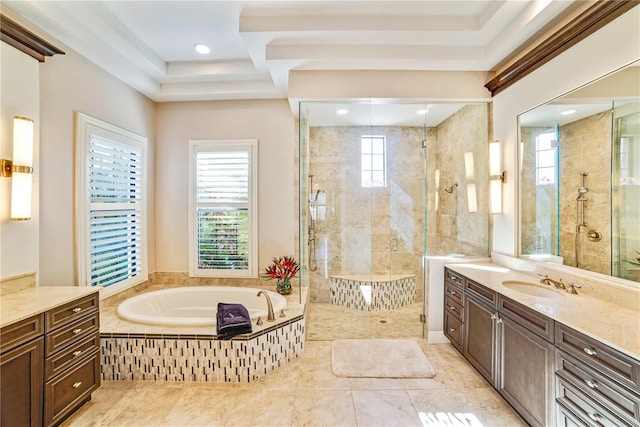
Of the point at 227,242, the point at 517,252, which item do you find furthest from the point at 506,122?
the point at 227,242

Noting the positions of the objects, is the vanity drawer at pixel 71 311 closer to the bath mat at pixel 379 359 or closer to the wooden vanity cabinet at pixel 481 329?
the bath mat at pixel 379 359

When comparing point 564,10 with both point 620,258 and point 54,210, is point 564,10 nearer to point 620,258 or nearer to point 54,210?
point 620,258

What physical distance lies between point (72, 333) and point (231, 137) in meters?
2.53

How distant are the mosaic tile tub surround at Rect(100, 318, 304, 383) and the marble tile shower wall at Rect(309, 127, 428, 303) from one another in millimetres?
1519

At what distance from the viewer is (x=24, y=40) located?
195 centimetres

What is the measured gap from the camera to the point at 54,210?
230 centimetres

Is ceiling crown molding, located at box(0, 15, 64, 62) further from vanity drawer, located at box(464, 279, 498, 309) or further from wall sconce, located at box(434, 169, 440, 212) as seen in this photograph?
wall sconce, located at box(434, 169, 440, 212)

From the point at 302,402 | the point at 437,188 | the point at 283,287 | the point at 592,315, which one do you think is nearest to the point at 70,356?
the point at 302,402

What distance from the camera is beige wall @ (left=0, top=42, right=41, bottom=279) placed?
6.18 ft

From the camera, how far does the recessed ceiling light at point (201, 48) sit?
2671 millimetres

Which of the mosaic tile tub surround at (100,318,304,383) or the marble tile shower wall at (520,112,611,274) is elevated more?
the marble tile shower wall at (520,112,611,274)

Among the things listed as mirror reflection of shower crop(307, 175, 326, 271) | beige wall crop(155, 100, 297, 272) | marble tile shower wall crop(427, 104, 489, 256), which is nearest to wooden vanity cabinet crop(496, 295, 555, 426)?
marble tile shower wall crop(427, 104, 489, 256)

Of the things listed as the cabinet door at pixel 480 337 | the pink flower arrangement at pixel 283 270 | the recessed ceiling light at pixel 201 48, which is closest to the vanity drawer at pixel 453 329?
the cabinet door at pixel 480 337

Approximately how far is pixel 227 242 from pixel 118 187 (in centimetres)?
133
